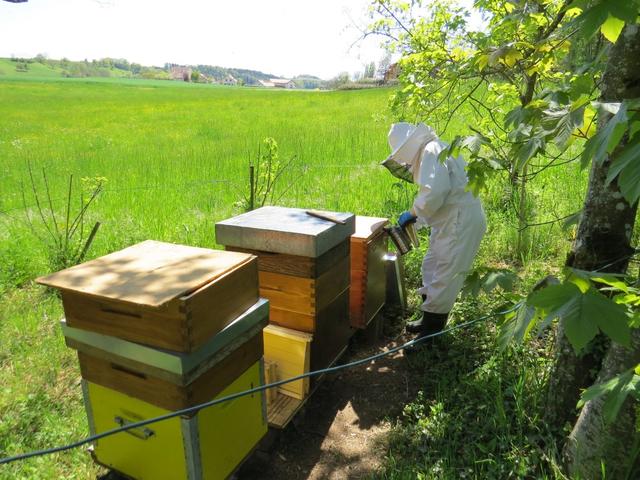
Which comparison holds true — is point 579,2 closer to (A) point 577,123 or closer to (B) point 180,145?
(A) point 577,123

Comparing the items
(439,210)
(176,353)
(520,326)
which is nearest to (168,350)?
(176,353)

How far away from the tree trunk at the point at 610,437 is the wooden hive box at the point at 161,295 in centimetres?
171

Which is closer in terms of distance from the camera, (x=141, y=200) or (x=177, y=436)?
(x=177, y=436)

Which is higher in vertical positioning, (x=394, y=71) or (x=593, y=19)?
(x=394, y=71)

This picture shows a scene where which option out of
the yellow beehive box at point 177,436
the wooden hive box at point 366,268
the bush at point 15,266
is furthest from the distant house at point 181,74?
the yellow beehive box at point 177,436

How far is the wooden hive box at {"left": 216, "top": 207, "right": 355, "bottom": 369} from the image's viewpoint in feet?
9.06

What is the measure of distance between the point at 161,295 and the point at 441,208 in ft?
8.48

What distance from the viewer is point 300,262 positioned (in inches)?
110

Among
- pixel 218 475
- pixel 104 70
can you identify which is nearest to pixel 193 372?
pixel 218 475

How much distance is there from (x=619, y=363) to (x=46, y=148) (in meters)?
13.7

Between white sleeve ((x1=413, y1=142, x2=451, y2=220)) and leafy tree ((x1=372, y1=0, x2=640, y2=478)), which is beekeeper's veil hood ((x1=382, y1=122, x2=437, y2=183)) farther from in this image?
leafy tree ((x1=372, y1=0, x2=640, y2=478))

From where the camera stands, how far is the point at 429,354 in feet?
12.0

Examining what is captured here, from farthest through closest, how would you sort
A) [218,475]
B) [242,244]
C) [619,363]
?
[242,244] < [218,475] < [619,363]

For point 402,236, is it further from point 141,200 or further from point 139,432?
point 141,200
